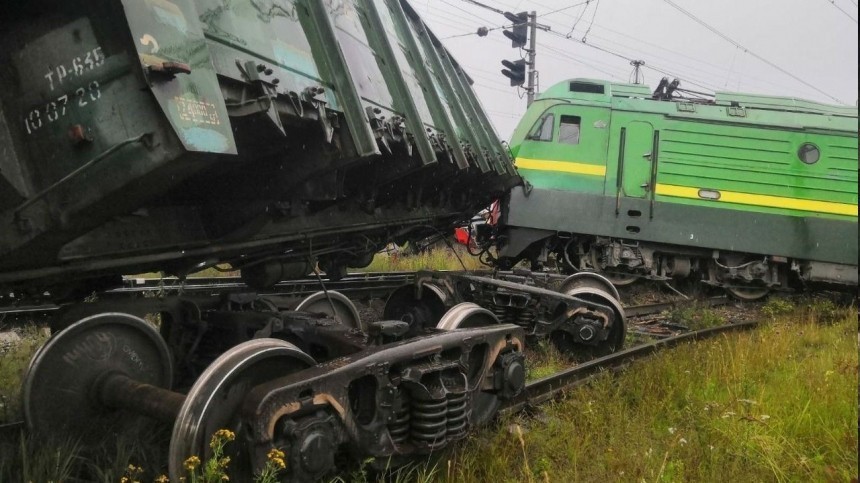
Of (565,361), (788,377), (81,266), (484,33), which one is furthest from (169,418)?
(484,33)

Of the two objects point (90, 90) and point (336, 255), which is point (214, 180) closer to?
point (90, 90)

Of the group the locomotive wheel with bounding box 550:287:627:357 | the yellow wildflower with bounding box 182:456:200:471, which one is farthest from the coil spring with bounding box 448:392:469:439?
the locomotive wheel with bounding box 550:287:627:357

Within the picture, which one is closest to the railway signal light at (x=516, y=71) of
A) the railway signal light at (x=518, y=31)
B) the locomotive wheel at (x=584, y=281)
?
the railway signal light at (x=518, y=31)

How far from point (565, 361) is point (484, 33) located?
16457 mm

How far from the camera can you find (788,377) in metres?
4.54

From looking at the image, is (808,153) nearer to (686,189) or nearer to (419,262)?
(686,189)

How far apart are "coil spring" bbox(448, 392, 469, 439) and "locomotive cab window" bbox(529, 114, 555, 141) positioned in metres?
7.87

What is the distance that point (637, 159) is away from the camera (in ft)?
33.0

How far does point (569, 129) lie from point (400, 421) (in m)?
8.41

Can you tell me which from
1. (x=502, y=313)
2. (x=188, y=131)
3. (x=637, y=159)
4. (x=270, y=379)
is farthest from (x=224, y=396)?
(x=637, y=159)

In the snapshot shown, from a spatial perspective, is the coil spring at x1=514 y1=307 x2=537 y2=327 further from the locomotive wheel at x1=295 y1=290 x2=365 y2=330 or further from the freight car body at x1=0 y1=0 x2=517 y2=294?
the freight car body at x1=0 y1=0 x2=517 y2=294

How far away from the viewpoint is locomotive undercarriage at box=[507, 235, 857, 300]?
999 centimetres

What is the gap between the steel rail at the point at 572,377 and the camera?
3988 mm

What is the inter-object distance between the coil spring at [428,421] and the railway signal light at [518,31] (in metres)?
16.9
